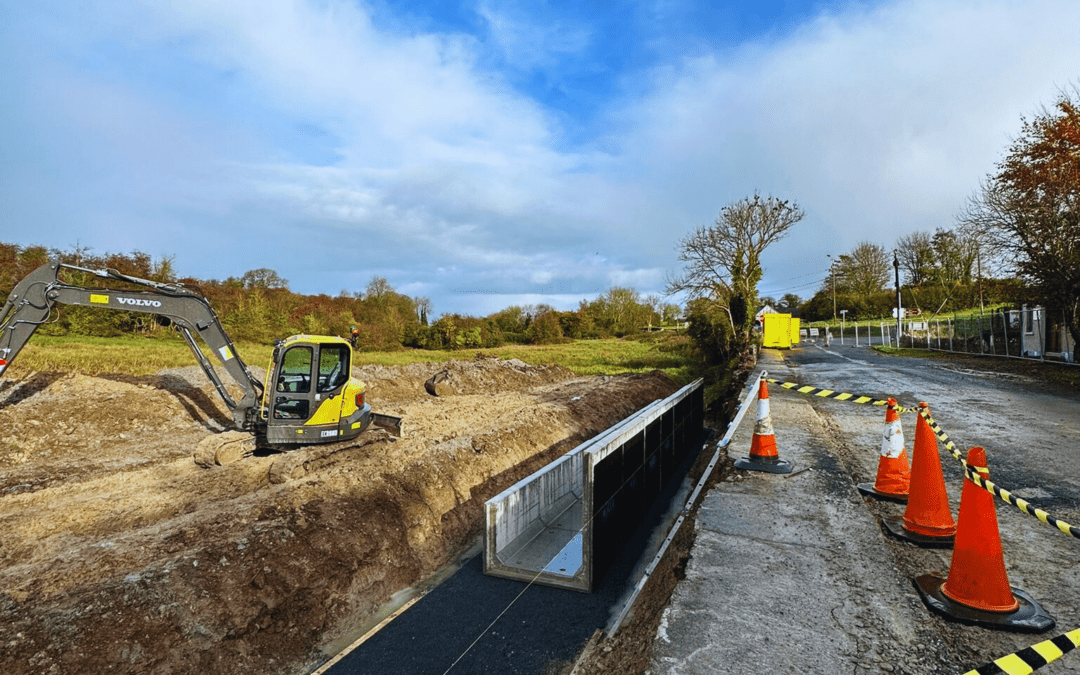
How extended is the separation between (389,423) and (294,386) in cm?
198

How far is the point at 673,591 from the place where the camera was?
3857 millimetres

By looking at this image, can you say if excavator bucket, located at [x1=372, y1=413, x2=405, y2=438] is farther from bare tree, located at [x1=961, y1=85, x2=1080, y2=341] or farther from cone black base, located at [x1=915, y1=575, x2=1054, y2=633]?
bare tree, located at [x1=961, y1=85, x2=1080, y2=341]

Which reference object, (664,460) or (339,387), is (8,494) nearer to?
(339,387)

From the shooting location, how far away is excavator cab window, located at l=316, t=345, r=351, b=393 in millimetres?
8953

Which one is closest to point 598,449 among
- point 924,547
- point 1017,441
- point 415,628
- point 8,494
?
point 415,628

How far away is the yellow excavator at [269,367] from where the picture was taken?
337 inches

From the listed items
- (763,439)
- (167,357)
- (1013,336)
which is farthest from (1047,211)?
(167,357)

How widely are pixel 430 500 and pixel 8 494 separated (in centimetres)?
613

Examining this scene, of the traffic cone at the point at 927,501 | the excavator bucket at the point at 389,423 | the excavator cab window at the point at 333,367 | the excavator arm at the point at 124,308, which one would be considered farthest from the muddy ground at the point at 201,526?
the traffic cone at the point at 927,501

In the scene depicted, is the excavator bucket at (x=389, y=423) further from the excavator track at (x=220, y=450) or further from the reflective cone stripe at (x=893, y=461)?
the reflective cone stripe at (x=893, y=461)

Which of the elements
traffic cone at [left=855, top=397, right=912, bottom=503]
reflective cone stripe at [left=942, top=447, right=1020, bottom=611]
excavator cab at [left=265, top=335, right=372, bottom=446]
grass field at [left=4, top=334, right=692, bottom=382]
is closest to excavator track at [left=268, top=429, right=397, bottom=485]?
excavator cab at [left=265, top=335, right=372, bottom=446]

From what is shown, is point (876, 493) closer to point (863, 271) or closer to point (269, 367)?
point (269, 367)

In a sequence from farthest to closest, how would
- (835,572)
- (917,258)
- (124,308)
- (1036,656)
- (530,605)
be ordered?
(917,258)
(124,308)
(530,605)
(835,572)
(1036,656)

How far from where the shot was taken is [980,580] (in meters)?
3.40
